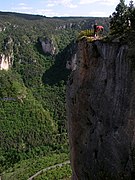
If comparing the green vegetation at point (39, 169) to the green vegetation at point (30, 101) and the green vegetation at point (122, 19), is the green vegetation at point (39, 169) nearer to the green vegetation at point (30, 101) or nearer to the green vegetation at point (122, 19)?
the green vegetation at point (30, 101)

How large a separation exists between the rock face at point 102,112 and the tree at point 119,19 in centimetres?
213

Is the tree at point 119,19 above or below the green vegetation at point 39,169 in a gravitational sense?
above

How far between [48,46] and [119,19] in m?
156

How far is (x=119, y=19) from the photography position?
3088 centimetres

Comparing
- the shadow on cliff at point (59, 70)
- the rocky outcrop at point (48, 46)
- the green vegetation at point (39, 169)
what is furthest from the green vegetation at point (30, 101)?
the rocky outcrop at point (48, 46)

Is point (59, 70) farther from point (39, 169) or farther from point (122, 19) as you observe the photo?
point (122, 19)

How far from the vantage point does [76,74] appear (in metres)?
31.7

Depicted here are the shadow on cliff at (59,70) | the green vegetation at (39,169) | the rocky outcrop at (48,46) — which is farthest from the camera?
the rocky outcrop at (48,46)

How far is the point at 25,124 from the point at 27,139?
20.3 ft

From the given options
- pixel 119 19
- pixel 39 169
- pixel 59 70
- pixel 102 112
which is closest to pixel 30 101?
pixel 59 70

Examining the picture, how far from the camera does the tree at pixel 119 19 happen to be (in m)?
30.0

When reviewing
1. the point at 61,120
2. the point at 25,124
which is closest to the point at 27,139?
the point at 25,124

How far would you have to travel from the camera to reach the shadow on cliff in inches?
6353

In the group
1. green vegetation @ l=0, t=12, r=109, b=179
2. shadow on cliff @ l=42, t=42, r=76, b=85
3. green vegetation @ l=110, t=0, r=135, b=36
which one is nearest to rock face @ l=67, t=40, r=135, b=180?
green vegetation @ l=110, t=0, r=135, b=36
